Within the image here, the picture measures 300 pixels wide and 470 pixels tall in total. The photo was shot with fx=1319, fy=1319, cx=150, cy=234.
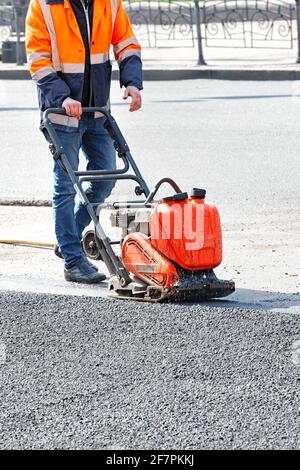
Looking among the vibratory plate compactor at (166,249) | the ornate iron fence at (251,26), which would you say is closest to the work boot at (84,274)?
the vibratory plate compactor at (166,249)

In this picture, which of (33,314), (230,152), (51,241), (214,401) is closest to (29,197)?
(51,241)

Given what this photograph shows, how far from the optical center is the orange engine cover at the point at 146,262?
6559mm

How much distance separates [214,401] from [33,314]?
165 cm

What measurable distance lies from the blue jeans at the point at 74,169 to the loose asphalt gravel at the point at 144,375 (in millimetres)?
590

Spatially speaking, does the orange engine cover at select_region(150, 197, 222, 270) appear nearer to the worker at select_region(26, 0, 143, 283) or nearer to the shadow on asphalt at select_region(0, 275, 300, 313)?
the shadow on asphalt at select_region(0, 275, 300, 313)

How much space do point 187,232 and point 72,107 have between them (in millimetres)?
963

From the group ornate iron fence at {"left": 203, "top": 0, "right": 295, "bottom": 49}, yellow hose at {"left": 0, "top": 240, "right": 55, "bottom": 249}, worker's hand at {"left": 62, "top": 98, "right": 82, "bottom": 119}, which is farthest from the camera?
ornate iron fence at {"left": 203, "top": 0, "right": 295, "bottom": 49}

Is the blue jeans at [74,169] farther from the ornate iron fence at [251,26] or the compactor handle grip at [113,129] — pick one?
the ornate iron fence at [251,26]

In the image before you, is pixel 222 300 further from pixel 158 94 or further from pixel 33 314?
pixel 158 94

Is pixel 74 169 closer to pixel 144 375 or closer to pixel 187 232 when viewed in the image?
pixel 187 232

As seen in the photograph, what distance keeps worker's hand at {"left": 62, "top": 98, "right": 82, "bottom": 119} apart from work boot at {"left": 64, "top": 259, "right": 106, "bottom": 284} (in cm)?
88

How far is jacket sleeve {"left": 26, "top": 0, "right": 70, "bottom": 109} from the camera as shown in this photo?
700 centimetres

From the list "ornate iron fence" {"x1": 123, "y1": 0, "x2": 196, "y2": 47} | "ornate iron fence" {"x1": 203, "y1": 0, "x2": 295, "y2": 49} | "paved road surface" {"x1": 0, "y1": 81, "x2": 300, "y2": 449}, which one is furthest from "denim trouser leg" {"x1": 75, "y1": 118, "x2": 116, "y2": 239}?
"ornate iron fence" {"x1": 123, "y1": 0, "x2": 196, "y2": 47}

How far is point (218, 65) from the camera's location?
797 inches
